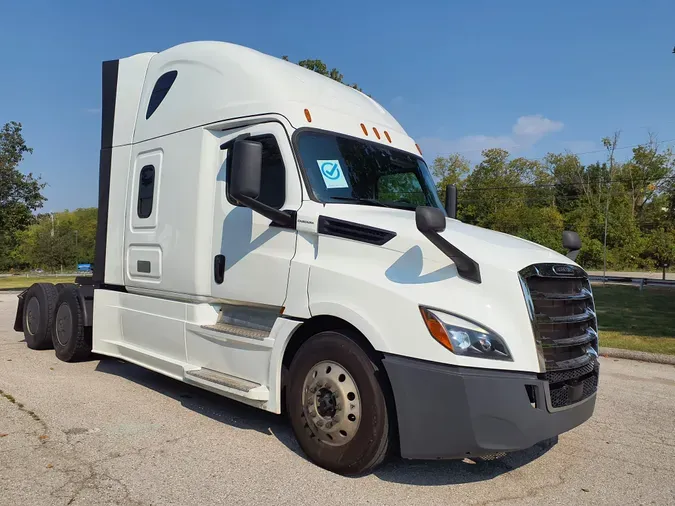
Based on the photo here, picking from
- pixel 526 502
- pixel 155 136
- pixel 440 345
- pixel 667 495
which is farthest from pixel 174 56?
pixel 667 495

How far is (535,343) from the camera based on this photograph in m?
3.41

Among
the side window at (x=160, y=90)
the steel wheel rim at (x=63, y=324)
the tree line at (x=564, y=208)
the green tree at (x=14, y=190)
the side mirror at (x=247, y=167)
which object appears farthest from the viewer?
the tree line at (x=564, y=208)

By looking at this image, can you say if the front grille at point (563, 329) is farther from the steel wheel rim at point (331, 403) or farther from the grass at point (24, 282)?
the grass at point (24, 282)

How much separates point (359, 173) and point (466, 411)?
219 centimetres

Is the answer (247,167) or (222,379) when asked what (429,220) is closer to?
(247,167)

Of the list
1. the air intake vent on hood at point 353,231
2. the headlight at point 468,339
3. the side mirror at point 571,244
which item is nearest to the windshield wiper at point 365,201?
the air intake vent on hood at point 353,231

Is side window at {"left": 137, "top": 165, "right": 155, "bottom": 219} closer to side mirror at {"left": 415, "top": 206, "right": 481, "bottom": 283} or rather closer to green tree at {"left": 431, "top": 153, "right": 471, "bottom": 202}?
side mirror at {"left": 415, "top": 206, "right": 481, "bottom": 283}

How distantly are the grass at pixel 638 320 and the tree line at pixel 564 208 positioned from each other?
17.8 m

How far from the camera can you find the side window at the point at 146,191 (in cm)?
592

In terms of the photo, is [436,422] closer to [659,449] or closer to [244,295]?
[244,295]

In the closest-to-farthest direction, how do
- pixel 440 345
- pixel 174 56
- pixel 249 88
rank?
pixel 440 345
pixel 249 88
pixel 174 56

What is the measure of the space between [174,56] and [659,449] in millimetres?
5869

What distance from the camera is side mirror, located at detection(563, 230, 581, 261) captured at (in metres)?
4.55

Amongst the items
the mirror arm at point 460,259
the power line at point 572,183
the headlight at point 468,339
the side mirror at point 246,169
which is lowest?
the headlight at point 468,339
